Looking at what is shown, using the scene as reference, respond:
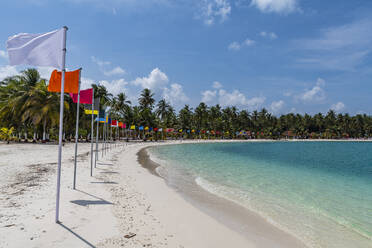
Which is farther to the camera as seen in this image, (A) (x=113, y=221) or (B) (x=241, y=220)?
(B) (x=241, y=220)

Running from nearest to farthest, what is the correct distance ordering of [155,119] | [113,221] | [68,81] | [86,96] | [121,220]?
[113,221], [121,220], [68,81], [86,96], [155,119]

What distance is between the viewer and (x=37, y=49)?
199 inches

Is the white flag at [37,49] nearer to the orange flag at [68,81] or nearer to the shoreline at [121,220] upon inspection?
the orange flag at [68,81]

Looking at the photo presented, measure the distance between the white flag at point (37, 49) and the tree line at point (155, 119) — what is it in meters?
16.4

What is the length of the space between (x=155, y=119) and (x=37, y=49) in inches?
2707

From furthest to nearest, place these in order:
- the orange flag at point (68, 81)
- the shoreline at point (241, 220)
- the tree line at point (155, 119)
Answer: the tree line at point (155, 119), the orange flag at point (68, 81), the shoreline at point (241, 220)

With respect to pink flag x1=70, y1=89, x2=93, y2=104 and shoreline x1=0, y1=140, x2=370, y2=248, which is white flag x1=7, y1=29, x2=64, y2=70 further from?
pink flag x1=70, y1=89, x2=93, y2=104

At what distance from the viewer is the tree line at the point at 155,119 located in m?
35.3

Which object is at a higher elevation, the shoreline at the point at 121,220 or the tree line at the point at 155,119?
the tree line at the point at 155,119

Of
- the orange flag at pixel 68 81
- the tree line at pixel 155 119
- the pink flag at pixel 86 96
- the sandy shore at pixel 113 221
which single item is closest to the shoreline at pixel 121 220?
the sandy shore at pixel 113 221

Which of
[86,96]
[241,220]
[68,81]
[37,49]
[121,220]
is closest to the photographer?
[37,49]

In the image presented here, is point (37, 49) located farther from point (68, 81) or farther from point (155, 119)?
point (155, 119)

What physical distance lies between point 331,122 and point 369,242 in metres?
157

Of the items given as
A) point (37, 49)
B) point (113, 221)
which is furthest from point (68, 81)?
point (113, 221)
